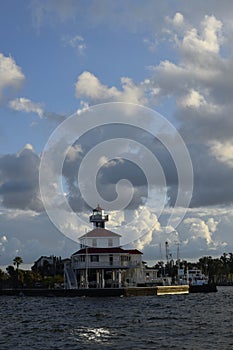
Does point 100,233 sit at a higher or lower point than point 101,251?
higher

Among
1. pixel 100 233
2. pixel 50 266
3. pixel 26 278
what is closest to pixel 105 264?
pixel 100 233

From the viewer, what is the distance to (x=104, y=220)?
417ft

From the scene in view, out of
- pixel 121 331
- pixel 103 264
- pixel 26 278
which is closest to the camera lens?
pixel 121 331

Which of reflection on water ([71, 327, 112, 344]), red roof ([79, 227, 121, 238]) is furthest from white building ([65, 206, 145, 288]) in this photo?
reflection on water ([71, 327, 112, 344])

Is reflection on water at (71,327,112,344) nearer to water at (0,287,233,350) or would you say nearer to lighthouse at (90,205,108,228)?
water at (0,287,233,350)

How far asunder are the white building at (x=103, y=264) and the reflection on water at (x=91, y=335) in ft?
204

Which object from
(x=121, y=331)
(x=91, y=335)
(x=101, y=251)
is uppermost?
(x=101, y=251)

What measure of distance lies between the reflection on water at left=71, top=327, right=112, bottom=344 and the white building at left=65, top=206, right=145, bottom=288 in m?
62.2

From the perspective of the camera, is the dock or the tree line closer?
the dock

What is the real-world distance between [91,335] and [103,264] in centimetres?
6915

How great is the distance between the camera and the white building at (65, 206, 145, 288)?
368ft

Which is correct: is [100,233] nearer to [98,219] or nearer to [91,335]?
[98,219]

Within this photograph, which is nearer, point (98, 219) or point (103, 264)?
point (103, 264)

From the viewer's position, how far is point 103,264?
367 feet
